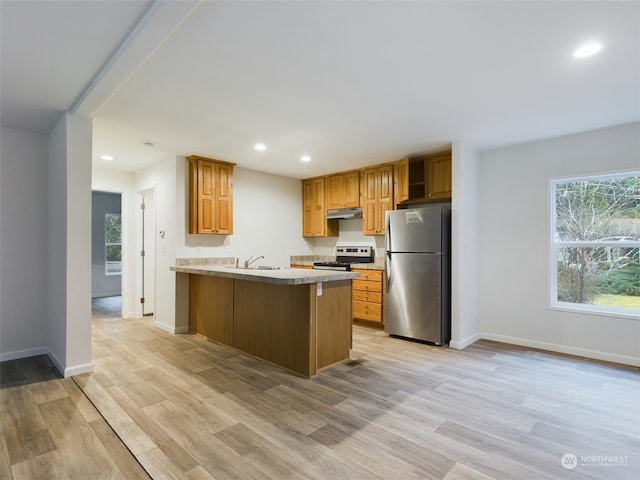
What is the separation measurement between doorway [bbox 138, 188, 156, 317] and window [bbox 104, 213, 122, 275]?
3282 mm

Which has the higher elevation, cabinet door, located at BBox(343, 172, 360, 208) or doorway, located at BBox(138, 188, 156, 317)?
cabinet door, located at BBox(343, 172, 360, 208)

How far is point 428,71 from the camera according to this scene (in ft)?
8.24

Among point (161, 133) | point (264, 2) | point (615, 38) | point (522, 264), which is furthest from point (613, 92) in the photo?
point (161, 133)

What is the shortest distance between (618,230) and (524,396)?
2337 mm

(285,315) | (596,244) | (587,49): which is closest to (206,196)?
(285,315)

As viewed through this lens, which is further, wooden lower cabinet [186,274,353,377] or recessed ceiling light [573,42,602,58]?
wooden lower cabinet [186,274,353,377]

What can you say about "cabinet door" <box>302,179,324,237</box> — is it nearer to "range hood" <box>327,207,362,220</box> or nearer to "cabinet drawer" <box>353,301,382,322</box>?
"range hood" <box>327,207,362,220</box>

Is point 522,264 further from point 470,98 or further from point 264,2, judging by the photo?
point 264,2

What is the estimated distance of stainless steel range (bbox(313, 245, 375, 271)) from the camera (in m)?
5.69

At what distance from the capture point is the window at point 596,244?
367 centimetres

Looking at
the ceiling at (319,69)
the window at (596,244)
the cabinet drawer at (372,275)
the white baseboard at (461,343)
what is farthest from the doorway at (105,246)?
the window at (596,244)

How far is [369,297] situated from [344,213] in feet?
4.87

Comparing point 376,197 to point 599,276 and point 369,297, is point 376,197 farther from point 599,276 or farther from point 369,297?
point 599,276

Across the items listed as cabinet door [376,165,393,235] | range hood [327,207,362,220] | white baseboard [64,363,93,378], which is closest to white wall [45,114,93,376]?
white baseboard [64,363,93,378]
